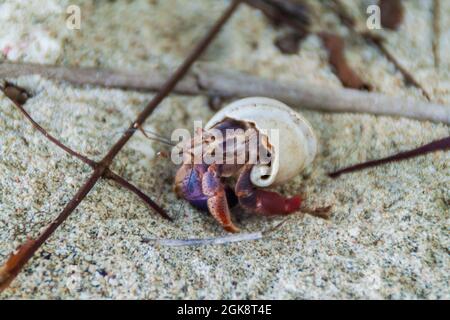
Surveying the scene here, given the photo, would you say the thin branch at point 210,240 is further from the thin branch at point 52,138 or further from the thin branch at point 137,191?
the thin branch at point 52,138

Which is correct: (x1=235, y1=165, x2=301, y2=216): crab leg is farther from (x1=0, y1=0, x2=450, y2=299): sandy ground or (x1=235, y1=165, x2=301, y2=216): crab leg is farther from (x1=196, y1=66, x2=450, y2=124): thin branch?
(x1=196, y1=66, x2=450, y2=124): thin branch

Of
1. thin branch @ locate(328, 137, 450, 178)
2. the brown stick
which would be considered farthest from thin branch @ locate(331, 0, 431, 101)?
the brown stick

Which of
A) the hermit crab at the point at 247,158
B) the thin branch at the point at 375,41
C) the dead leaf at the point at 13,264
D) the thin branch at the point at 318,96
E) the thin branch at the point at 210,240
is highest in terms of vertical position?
the thin branch at the point at 375,41

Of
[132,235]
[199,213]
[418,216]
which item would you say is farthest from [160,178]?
[418,216]

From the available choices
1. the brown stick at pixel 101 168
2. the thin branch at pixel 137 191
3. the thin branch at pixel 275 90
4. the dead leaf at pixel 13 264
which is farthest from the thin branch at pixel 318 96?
the dead leaf at pixel 13 264

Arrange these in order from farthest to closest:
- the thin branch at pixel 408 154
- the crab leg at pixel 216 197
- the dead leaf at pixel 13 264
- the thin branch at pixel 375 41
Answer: the thin branch at pixel 375 41 < the thin branch at pixel 408 154 < the crab leg at pixel 216 197 < the dead leaf at pixel 13 264
